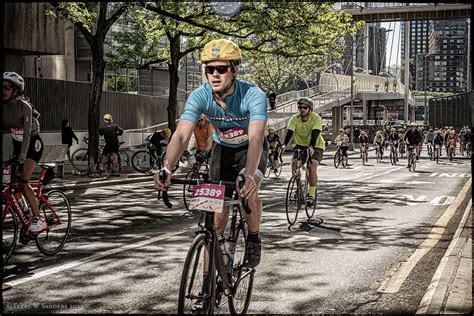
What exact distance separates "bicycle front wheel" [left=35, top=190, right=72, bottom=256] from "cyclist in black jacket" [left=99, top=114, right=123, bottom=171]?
47.3ft

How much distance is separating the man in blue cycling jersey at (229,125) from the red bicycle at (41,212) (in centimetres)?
293

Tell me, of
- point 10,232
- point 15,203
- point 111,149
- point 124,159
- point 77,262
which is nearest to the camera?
point 15,203

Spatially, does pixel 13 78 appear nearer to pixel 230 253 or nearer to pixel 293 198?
pixel 230 253

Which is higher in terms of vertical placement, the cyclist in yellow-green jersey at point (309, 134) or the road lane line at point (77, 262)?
the cyclist in yellow-green jersey at point (309, 134)

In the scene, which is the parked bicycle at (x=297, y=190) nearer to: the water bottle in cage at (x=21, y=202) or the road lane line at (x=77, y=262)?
the road lane line at (x=77, y=262)

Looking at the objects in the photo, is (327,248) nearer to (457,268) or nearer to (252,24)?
(457,268)

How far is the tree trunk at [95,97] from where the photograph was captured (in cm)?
2145

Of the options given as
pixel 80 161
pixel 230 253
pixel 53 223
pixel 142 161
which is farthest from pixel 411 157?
pixel 230 253

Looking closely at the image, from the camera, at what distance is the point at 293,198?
1116cm

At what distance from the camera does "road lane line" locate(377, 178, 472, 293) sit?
671 cm

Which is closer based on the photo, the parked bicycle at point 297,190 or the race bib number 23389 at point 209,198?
the race bib number 23389 at point 209,198

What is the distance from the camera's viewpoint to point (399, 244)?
9.42m

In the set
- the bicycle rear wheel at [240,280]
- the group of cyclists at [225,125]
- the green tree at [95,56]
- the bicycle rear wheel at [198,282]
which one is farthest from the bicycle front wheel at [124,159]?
the bicycle rear wheel at [198,282]

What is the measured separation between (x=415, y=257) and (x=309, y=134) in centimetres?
341
